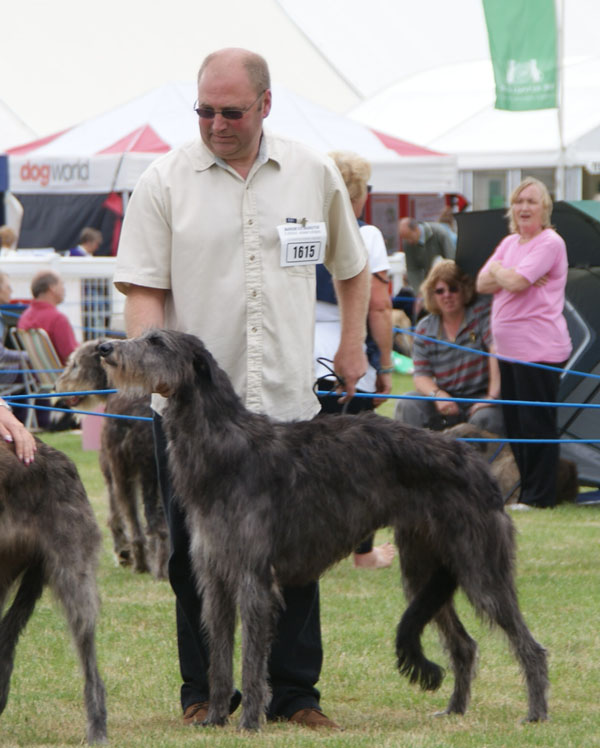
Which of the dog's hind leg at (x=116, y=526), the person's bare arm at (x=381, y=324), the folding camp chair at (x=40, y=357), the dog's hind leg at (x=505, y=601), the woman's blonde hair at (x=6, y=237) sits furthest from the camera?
the woman's blonde hair at (x=6, y=237)

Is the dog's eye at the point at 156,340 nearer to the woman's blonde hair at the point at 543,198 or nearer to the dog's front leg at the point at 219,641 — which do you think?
the dog's front leg at the point at 219,641

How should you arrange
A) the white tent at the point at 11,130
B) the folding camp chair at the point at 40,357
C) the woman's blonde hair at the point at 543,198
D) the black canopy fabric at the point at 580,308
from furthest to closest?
the white tent at the point at 11,130 → the folding camp chair at the point at 40,357 → the black canopy fabric at the point at 580,308 → the woman's blonde hair at the point at 543,198

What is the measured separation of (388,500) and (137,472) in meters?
3.20

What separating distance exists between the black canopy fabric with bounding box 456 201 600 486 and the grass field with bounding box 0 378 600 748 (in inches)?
82.5

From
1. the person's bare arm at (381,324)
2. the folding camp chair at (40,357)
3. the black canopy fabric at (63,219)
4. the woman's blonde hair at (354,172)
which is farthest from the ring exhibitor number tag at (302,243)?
the black canopy fabric at (63,219)

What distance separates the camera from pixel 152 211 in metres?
4.00

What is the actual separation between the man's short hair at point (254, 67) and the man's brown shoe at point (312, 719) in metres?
2.10

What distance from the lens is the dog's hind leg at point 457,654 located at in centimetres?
437

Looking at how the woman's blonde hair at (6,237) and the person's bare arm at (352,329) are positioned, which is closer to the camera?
the person's bare arm at (352,329)

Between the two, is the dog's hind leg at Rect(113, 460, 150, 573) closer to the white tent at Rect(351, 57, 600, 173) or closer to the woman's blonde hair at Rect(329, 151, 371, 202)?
the woman's blonde hair at Rect(329, 151, 371, 202)

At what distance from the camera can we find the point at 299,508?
13.0ft

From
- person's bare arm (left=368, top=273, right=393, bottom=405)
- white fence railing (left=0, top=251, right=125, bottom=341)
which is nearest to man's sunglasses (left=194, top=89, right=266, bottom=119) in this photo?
person's bare arm (left=368, top=273, right=393, bottom=405)

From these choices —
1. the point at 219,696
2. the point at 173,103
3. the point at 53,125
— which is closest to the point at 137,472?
A: the point at 219,696

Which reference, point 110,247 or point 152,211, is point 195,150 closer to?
point 152,211
